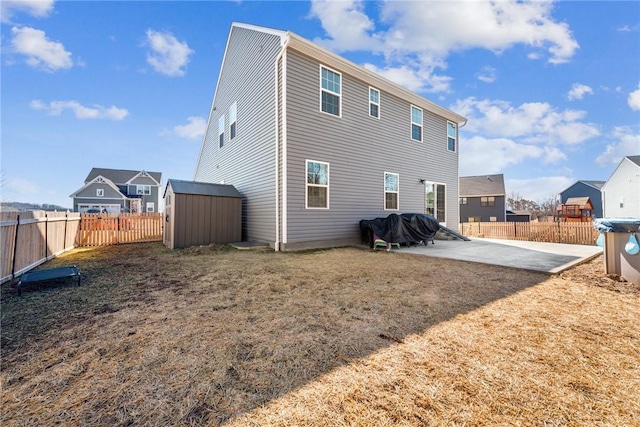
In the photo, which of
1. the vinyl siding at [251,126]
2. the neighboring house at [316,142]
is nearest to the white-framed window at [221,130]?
the neighboring house at [316,142]

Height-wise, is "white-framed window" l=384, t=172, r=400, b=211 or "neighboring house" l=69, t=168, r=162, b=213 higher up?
"neighboring house" l=69, t=168, r=162, b=213

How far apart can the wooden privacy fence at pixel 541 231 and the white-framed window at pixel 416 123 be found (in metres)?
6.67

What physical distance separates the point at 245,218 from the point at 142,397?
8.70 metres

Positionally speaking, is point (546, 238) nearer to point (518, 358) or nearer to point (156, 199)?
point (518, 358)

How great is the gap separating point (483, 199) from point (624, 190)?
1162 centimetres

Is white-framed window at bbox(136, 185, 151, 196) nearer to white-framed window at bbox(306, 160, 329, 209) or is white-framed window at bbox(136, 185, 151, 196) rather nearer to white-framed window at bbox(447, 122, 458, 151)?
white-framed window at bbox(306, 160, 329, 209)

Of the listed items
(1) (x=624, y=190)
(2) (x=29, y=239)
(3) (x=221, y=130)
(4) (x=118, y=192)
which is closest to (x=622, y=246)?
(2) (x=29, y=239)

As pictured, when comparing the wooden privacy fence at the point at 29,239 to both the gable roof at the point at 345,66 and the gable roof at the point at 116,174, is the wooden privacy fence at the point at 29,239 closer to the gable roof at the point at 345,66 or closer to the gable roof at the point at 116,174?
the gable roof at the point at 345,66

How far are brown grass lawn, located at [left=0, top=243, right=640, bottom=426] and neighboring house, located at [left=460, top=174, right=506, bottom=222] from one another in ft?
94.9

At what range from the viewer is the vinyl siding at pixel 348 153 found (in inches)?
311

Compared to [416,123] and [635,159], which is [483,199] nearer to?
[635,159]

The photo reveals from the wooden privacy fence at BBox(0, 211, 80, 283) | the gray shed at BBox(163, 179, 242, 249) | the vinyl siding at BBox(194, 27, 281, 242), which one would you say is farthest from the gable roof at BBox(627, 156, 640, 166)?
the wooden privacy fence at BBox(0, 211, 80, 283)

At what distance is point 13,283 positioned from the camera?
4188 mm

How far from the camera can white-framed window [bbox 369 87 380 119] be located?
390 inches
